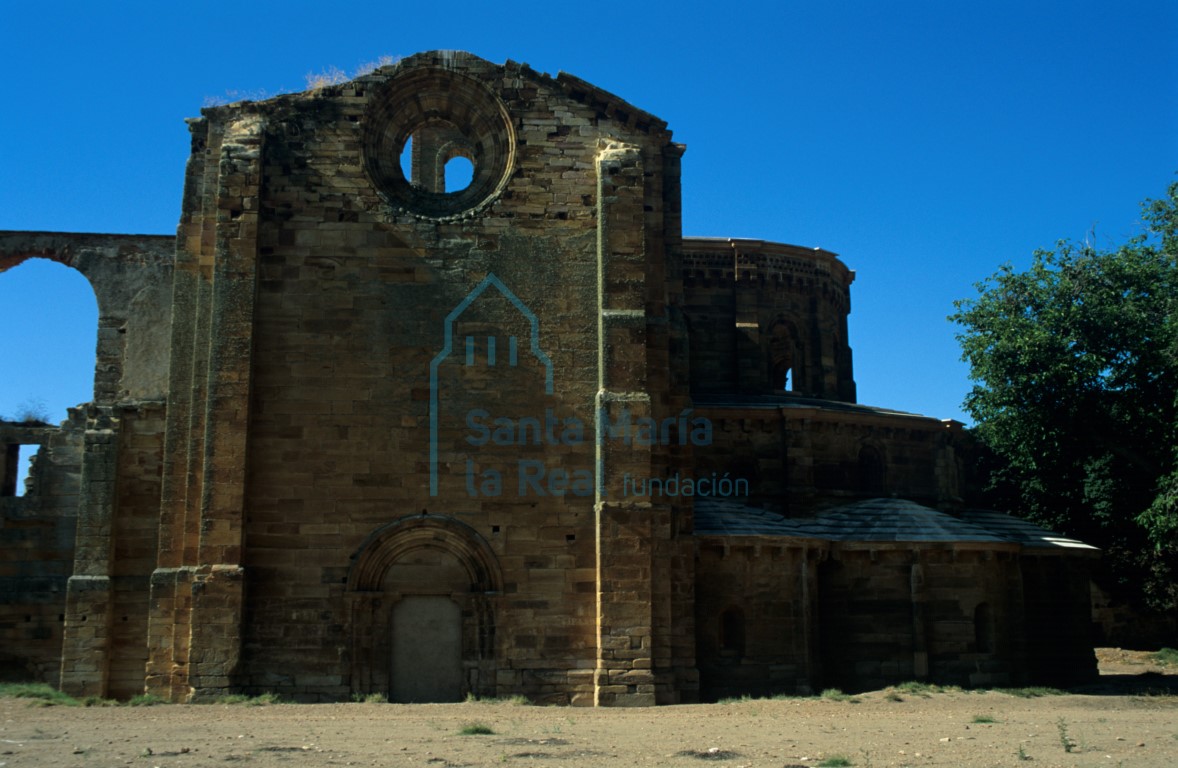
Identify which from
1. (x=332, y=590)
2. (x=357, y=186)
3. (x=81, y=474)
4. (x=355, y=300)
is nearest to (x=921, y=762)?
(x=332, y=590)

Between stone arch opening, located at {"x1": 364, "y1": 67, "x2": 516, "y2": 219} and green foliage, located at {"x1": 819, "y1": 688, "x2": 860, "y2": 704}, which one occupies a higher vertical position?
stone arch opening, located at {"x1": 364, "y1": 67, "x2": 516, "y2": 219}

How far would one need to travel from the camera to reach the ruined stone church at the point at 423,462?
792 inches

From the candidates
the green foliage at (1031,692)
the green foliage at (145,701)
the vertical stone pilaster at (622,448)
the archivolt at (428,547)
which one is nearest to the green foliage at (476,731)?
the vertical stone pilaster at (622,448)

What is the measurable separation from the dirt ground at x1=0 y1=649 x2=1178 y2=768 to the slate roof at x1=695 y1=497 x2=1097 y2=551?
11.4 feet

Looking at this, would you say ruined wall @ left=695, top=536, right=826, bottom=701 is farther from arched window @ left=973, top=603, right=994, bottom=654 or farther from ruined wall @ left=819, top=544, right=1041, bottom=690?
arched window @ left=973, top=603, right=994, bottom=654

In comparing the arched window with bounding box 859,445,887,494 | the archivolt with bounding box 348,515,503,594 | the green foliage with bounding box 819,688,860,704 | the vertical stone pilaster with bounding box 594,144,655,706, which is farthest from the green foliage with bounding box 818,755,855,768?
the arched window with bounding box 859,445,887,494

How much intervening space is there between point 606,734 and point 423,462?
20.8ft

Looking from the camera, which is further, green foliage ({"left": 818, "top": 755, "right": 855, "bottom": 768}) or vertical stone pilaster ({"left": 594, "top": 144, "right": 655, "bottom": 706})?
vertical stone pilaster ({"left": 594, "top": 144, "right": 655, "bottom": 706})

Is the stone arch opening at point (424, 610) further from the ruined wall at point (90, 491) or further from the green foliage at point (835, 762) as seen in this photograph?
the green foliage at point (835, 762)

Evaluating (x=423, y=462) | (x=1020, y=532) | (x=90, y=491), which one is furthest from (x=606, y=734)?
(x=1020, y=532)

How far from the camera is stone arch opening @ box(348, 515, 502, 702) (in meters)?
20.1

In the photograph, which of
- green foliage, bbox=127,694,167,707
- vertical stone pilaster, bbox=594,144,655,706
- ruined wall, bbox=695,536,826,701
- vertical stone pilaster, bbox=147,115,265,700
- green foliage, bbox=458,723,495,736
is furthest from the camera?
ruined wall, bbox=695,536,826,701

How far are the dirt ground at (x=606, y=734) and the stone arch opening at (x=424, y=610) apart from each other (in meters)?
1.01

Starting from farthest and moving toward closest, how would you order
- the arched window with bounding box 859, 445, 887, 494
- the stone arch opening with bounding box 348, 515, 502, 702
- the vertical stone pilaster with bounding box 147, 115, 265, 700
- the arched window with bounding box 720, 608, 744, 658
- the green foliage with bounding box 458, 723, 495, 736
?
the arched window with bounding box 859, 445, 887, 494
the arched window with bounding box 720, 608, 744, 658
the stone arch opening with bounding box 348, 515, 502, 702
the vertical stone pilaster with bounding box 147, 115, 265, 700
the green foliage with bounding box 458, 723, 495, 736
